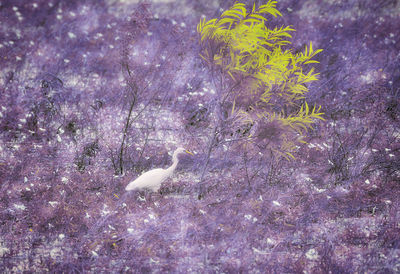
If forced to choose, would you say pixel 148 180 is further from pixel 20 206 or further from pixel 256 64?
pixel 256 64

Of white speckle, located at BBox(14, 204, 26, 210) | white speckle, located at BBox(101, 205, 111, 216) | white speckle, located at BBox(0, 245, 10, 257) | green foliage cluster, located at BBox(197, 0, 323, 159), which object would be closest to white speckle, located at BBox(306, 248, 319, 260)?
green foliage cluster, located at BBox(197, 0, 323, 159)

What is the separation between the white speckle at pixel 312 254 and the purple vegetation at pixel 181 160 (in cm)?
4

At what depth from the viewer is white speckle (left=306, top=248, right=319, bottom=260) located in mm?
4435

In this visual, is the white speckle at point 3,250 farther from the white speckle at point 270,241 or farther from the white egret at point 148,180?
the white speckle at point 270,241

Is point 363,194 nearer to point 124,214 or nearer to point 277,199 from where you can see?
point 277,199

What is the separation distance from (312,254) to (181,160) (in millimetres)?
3502

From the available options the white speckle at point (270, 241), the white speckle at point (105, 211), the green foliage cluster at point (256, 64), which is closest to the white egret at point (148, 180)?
the white speckle at point (105, 211)

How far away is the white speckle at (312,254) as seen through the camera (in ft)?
14.5

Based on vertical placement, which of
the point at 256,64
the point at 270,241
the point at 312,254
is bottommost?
the point at 312,254

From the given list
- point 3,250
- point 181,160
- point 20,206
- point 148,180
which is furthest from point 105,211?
point 181,160

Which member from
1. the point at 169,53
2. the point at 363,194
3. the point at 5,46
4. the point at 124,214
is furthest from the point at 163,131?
the point at 5,46

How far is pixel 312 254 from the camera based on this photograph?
452cm

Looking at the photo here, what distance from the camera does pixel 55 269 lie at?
3979 mm

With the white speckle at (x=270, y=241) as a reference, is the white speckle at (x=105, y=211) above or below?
above
